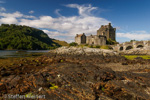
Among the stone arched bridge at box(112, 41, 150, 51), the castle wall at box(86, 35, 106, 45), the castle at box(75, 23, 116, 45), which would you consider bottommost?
the stone arched bridge at box(112, 41, 150, 51)

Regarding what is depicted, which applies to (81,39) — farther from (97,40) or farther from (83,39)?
(97,40)

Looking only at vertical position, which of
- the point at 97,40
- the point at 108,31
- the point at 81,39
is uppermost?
the point at 108,31

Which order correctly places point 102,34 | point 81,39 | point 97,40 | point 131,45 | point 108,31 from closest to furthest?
point 131,45 < point 97,40 < point 81,39 < point 108,31 < point 102,34

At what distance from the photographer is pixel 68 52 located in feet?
109

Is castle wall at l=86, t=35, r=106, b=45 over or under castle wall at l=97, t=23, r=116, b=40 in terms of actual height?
under

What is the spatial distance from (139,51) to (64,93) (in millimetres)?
56585

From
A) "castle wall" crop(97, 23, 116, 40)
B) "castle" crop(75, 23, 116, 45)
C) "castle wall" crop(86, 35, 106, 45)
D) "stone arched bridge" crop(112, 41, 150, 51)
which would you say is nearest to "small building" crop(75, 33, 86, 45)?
"castle" crop(75, 23, 116, 45)

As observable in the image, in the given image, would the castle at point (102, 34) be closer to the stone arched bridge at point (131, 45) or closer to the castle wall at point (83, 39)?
the castle wall at point (83, 39)

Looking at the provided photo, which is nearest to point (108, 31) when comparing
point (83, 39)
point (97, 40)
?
point (97, 40)

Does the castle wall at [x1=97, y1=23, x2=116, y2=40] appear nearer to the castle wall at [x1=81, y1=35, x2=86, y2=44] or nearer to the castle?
the castle

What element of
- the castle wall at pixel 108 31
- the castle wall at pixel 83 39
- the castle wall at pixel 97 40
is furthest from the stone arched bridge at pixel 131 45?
the castle wall at pixel 83 39

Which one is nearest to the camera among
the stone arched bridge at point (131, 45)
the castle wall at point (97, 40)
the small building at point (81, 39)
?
the stone arched bridge at point (131, 45)

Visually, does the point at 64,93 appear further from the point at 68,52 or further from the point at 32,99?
the point at 68,52

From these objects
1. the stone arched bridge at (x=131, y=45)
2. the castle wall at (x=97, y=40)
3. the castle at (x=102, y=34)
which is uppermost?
the castle at (x=102, y=34)
